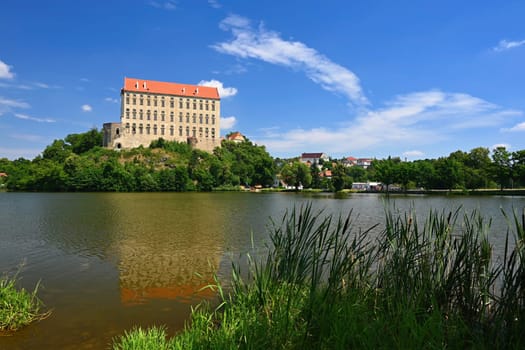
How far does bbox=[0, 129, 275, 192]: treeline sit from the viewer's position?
73562 millimetres

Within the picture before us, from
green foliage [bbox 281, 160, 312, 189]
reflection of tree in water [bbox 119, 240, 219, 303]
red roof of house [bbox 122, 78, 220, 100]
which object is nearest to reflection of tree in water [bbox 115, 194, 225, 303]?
reflection of tree in water [bbox 119, 240, 219, 303]

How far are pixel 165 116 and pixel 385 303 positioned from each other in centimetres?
9288

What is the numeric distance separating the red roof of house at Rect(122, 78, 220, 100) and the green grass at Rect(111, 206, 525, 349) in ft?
303

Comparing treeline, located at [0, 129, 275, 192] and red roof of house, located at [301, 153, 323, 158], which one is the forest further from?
red roof of house, located at [301, 153, 323, 158]

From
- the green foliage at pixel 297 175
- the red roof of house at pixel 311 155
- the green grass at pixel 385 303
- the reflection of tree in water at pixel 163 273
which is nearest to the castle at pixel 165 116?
the green foliage at pixel 297 175

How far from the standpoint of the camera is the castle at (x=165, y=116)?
86312mm

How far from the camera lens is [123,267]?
10953mm

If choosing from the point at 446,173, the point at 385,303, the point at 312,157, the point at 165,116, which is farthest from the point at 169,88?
the point at 312,157

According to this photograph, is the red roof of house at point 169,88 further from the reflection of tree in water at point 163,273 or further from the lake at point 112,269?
the reflection of tree in water at point 163,273

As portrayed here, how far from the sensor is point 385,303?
16.3 feet

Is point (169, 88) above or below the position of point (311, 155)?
above

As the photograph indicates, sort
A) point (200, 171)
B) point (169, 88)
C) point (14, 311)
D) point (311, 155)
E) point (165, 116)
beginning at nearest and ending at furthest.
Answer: point (14, 311)
point (200, 171)
point (165, 116)
point (169, 88)
point (311, 155)

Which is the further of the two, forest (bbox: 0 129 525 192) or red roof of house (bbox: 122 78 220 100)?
red roof of house (bbox: 122 78 220 100)

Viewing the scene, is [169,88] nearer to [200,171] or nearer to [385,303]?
[200,171]
